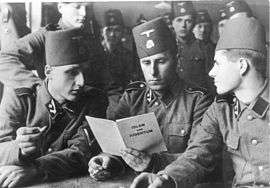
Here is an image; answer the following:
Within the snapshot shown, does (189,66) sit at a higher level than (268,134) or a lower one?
higher

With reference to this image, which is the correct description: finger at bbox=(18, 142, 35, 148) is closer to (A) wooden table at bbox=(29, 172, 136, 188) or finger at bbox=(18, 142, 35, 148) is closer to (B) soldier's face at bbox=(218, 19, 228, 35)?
(A) wooden table at bbox=(29, 172, 136, 188)

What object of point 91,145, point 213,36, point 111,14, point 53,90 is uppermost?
point 111,14

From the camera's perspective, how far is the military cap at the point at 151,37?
1814mm

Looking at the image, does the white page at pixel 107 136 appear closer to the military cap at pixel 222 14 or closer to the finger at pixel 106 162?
the finger at pixel 106 162

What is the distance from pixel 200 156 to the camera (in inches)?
69.5

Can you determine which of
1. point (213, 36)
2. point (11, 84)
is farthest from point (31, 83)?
point (213, 36)

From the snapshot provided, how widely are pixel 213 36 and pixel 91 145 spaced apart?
746mm

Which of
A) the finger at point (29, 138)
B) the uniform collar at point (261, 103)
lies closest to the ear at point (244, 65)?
the uniform collar at point (261, 103)

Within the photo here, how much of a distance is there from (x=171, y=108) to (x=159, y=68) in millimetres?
194

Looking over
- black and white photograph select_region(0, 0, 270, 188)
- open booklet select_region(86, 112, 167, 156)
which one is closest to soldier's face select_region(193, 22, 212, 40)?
black and white photograph select_region(0, 0, 270, 188)

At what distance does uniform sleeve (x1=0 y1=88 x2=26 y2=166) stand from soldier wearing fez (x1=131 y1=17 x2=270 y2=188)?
1.89 feet

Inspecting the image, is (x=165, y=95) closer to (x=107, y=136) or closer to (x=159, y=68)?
(x=159, y=68)

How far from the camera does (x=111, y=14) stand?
1817mm

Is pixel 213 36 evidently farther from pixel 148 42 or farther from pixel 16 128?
pixel 16 128
